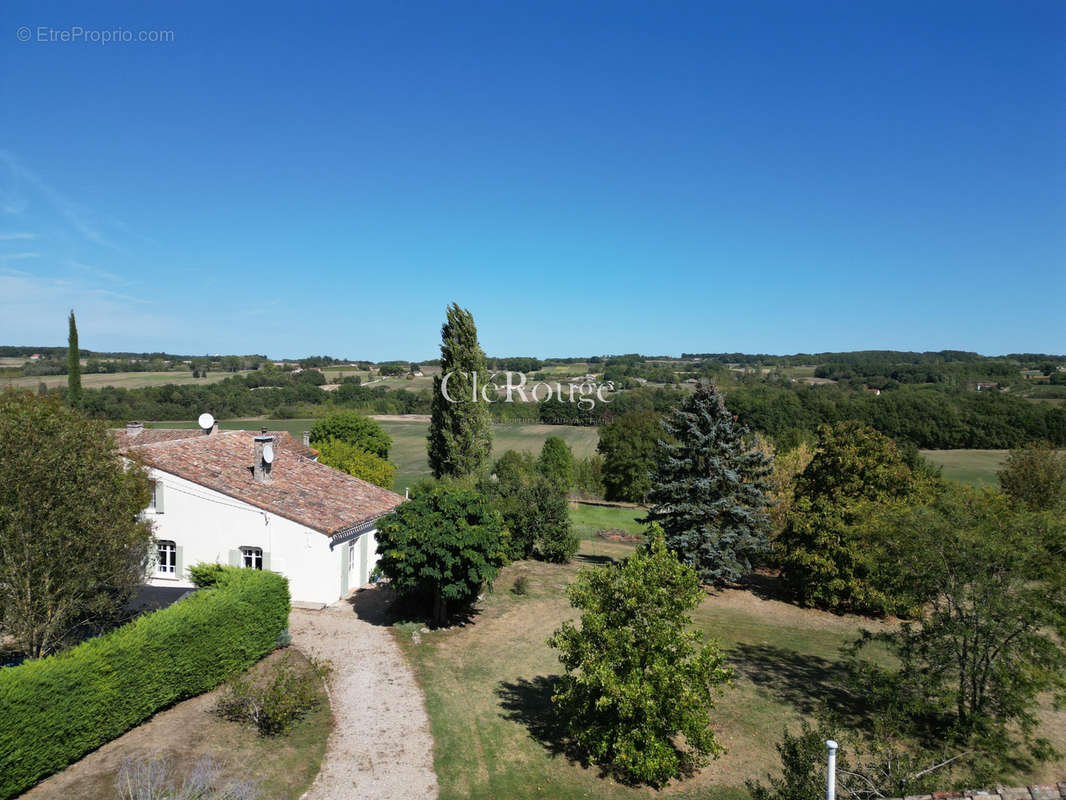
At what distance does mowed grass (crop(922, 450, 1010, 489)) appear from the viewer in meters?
62.1

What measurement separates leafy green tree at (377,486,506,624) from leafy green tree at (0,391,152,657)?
7.09m

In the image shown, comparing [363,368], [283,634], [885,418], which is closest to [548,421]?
[885,418]

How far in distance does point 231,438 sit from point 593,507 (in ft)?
114

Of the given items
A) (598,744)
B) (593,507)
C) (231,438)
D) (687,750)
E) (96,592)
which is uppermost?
(231,438)

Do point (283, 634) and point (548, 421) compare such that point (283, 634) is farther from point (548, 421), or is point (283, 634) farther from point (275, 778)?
point (548, 421)

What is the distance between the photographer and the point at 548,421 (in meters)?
107

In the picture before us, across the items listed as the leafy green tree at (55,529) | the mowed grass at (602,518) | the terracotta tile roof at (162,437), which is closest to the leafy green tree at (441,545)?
the leafy green tree at (55,529)

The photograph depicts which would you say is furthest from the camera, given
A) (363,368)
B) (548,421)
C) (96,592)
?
(363,368)

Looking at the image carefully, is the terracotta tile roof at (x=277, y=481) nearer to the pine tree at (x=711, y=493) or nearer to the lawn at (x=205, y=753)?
the lawn at (x=205, y=753)

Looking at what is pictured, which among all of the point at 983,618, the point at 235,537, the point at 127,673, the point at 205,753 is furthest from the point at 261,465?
the point at 983,618

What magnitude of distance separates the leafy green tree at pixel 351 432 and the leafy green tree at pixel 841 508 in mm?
30859

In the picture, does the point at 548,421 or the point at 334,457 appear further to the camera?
the point at 548,421

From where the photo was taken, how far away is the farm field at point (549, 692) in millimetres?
11078

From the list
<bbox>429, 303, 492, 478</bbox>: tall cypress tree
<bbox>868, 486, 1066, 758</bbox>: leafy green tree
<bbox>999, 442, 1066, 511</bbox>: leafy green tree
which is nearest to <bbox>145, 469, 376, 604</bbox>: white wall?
<bbox>429, 303, 492, 478</bbox>: tall cypress tree
